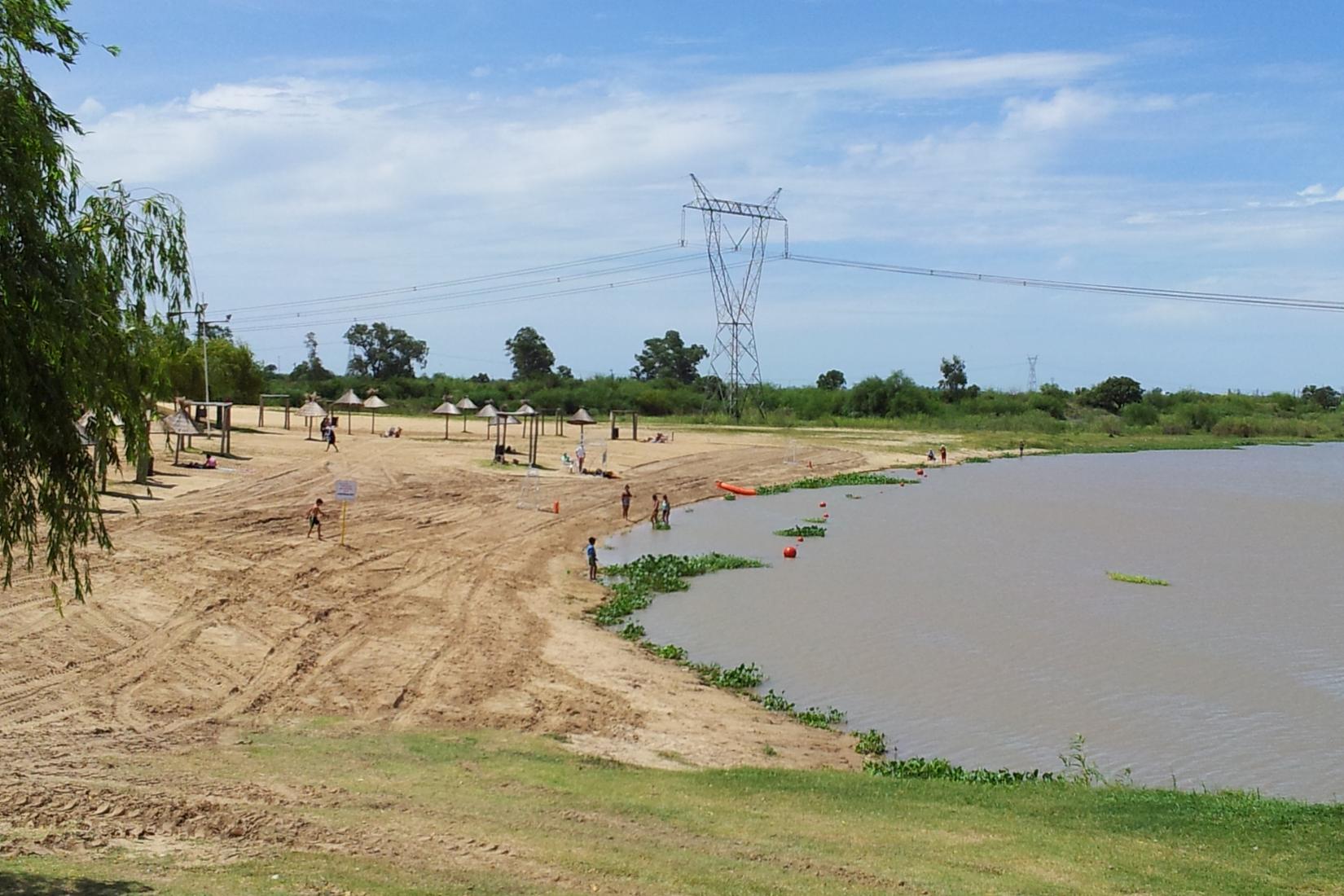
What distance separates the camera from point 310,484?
41344 millimetres

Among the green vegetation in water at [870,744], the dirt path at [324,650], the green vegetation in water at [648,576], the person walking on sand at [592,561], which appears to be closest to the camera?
the dirt path at [324,650]

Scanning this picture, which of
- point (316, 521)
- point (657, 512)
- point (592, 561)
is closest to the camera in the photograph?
point (592, 561)

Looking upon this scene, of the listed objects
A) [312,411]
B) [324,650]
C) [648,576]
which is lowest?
[648,576]

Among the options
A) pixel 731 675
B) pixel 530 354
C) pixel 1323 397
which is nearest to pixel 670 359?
pixel 530 354

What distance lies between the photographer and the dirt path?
15.6 m

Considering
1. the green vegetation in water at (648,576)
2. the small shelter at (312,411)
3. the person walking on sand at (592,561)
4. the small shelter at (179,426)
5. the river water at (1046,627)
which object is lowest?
the river water at (1046,627)

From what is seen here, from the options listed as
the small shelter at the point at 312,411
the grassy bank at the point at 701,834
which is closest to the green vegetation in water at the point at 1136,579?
the grassy bank at the point at 701,834

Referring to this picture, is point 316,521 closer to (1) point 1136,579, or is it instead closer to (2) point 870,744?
(2) point 870,744

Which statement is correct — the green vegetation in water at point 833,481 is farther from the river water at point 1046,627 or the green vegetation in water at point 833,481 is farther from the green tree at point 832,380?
the green tree at point 832,380

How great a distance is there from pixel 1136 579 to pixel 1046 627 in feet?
25.9

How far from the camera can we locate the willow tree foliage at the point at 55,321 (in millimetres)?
7504

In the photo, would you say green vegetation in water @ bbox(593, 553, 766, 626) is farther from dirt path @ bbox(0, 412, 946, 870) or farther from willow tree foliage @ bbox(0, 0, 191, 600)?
willow tree foliage @ bbox(0, 0, 191, 600)

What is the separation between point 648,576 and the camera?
30953mm

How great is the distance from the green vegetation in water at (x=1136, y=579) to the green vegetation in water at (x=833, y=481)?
71.9ft
